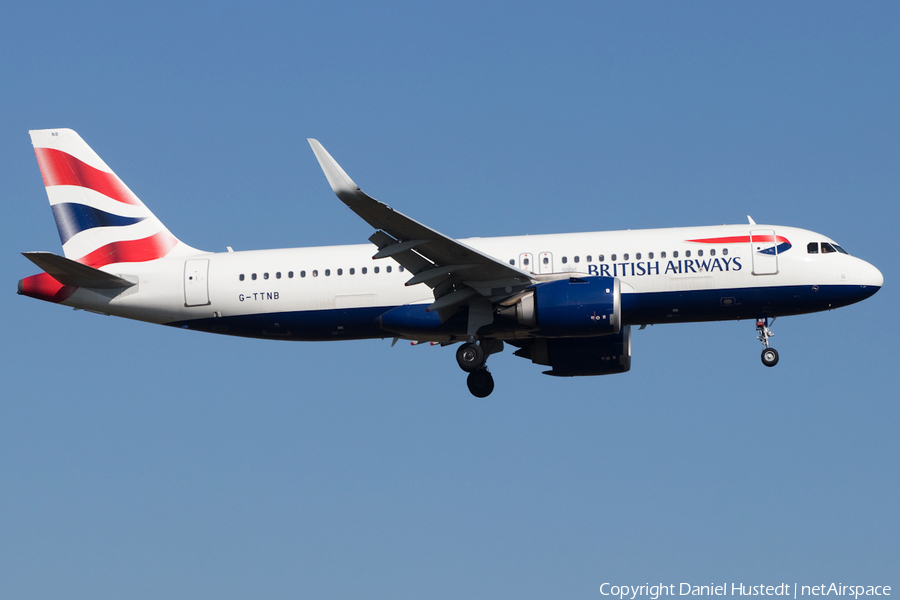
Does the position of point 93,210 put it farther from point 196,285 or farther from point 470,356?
point 470,356

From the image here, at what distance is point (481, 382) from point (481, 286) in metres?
4.21

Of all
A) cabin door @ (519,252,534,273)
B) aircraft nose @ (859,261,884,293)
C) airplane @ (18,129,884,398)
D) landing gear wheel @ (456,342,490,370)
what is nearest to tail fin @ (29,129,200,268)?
airplane @ (18,129,884,398)

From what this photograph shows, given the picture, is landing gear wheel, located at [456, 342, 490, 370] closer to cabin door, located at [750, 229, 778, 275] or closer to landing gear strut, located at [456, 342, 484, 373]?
landing gear strut, located at [456, 342, 484, 373]

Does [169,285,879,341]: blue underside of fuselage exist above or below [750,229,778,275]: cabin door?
below

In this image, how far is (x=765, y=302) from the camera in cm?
3347

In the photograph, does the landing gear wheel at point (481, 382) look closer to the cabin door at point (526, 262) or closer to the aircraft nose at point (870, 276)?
the cabin door at point (526, 262)

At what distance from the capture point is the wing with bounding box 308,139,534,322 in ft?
95.3

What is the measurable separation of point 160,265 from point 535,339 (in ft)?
41.0

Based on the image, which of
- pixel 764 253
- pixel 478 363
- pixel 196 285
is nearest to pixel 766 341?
pixel 764 253

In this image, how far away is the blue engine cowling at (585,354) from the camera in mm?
36500

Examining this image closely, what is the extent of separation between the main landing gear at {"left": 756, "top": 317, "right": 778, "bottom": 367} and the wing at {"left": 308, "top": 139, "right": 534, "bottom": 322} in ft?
25.1

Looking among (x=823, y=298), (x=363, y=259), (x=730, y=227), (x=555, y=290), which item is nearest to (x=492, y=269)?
(x=555, y=290)

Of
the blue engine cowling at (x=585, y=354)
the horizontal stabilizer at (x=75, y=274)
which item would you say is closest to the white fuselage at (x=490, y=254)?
the horizontal stabilizer at (x=75, y=274)

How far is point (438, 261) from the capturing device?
31984mm
